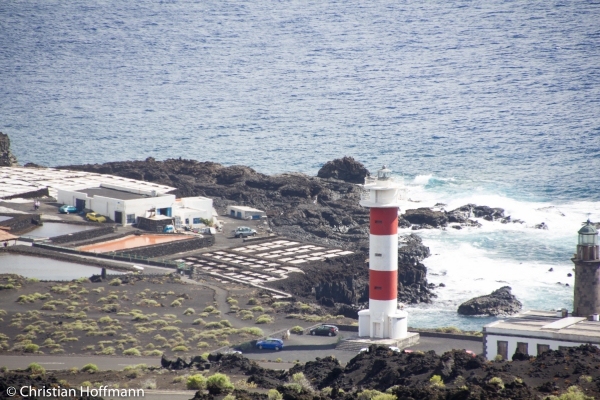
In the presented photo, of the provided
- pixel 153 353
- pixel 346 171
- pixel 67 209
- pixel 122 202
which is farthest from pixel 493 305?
pixel 346 171

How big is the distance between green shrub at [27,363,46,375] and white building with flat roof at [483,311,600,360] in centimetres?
1590

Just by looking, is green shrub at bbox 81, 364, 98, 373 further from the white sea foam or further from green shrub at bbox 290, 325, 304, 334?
the white sea foam

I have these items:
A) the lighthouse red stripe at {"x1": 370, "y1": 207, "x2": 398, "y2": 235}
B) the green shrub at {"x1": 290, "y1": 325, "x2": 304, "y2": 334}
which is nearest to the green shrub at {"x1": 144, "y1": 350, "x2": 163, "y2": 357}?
the green shrub at {"x1": 290, "y1": 325, "x2": 304, "y2": 334}

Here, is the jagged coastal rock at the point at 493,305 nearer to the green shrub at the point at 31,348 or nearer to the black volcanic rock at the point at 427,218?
the black volcanic rock at the point at 427,218

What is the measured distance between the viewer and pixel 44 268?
179 feet

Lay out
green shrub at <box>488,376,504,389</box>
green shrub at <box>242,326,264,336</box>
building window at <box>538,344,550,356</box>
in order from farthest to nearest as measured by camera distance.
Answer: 1. green shrub at <box>242,326,264,336</box>
2. building window at <box>538,344,550,356</box>
3. green shrub at <box>488,376,504,389</box>

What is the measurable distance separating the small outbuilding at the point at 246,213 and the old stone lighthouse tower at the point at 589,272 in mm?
36748

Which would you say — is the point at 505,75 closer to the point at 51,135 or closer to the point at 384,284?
the point at 51,135

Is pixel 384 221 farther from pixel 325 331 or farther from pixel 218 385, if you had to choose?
pixel 218 385

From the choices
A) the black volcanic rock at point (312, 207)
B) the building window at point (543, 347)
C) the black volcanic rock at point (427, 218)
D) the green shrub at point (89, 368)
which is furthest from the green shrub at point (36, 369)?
the black volcanic rock at point (427, 218)

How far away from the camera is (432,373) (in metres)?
31.9

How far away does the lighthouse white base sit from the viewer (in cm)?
4041

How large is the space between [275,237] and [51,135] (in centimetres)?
8965

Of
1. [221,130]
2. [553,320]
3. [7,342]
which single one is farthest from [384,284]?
[221,130]
